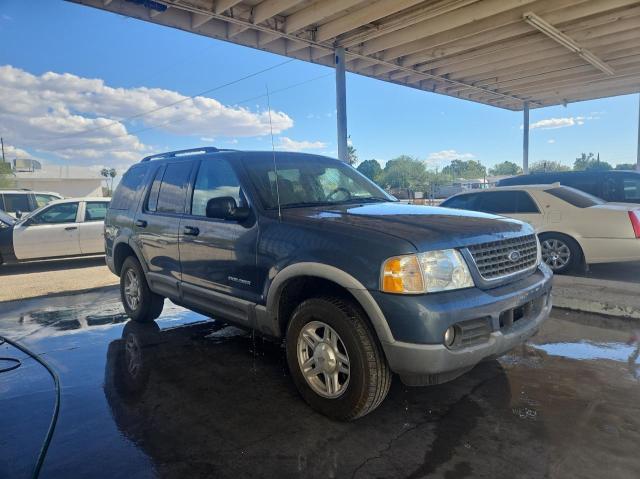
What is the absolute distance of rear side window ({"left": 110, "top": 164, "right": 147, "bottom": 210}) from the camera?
5.48 metres

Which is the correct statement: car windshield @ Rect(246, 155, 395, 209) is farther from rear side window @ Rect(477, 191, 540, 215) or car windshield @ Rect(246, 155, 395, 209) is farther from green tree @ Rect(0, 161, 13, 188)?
green tree @ Rect(0, 161, 13, 188)

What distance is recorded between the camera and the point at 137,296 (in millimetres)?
5465

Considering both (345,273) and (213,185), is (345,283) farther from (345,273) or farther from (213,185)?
(213,185)

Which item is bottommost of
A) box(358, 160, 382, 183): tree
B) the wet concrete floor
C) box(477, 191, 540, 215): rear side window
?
the wet concrete floor

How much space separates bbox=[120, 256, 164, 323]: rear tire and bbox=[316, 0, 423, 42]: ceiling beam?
19.4 ft

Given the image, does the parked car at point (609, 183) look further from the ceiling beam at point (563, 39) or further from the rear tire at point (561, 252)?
the rear tire at point (561, 252)

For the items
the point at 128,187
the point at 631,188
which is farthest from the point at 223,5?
the point at 631,188

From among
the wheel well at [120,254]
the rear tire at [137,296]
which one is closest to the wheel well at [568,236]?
the rear tire at [137,296]

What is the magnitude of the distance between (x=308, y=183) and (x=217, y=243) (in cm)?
97

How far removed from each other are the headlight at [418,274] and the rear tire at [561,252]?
537cm

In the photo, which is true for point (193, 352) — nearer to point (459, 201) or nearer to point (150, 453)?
point (150, 453)

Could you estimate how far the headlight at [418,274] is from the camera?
264 cm

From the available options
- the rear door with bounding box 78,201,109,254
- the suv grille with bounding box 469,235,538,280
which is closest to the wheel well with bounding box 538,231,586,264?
the suv grille with bounding box 469,235,538,280

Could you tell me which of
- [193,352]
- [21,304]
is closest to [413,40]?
[193,352]
